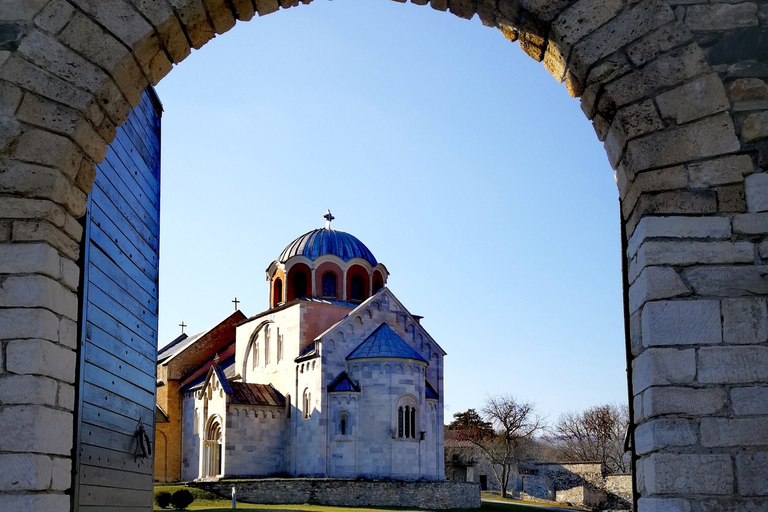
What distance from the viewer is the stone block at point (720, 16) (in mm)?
5160

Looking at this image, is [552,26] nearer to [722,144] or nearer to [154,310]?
[722,144]

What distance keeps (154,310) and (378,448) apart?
2066 centimetres

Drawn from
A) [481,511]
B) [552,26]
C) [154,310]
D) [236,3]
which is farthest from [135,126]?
[481,511]

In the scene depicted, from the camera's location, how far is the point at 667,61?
5.12m

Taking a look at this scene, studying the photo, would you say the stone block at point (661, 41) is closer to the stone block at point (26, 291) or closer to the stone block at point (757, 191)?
the stone block at point (757, 191)

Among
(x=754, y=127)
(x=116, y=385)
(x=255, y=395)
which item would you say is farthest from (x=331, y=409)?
(x=754, y=127)

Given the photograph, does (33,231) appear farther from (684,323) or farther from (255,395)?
(255,395)

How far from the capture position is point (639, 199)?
5137 mm

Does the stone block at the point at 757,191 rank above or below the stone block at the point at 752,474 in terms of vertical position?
above

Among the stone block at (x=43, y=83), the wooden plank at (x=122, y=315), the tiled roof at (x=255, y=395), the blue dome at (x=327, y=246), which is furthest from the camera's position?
the blue dome at (x=327, y=246)

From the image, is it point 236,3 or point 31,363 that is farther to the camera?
point 236,3

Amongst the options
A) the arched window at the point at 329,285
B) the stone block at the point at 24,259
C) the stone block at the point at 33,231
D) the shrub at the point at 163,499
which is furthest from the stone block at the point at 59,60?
the arched window at the point at 329,285

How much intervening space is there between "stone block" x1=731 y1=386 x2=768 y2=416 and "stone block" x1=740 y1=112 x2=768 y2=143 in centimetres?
142

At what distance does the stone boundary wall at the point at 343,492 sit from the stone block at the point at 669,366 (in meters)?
23.7
